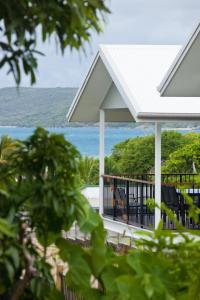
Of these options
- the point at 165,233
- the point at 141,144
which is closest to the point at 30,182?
the point at 165,233

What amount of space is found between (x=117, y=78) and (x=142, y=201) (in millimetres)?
2425

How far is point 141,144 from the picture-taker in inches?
1656

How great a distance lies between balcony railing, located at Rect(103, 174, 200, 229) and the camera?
18.0m

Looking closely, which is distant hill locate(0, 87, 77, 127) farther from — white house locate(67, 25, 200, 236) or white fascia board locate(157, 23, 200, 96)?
white fascia board locate(157, 23, 200, 96)

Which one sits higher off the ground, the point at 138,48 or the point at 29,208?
the point at 138,48

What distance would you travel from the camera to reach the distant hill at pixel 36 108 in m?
109

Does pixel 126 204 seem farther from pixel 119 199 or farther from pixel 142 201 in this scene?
pixel 142 201

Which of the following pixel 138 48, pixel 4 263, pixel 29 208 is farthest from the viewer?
pixel 138 48

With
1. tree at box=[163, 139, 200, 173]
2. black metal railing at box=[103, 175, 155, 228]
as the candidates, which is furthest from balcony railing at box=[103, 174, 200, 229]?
tree at box=[163, 139, 200, 173]

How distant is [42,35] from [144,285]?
1.40 m

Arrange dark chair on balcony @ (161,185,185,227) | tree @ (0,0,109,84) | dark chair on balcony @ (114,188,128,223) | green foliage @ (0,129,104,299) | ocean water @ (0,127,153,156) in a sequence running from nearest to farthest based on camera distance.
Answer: tree @ (0,0,109,84) → green foliage @ (0,129,104,299) → dark chair on balcony @ (161,185,185,227) → dark chair on balcony @ (114,188,128,223) → ocean water @ (0,127,153,156)

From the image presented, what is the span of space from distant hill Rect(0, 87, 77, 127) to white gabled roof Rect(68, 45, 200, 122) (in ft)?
274

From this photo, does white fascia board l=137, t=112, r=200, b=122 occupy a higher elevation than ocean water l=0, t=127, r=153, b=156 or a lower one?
lower

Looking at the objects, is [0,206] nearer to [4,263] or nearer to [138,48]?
[4,263]
